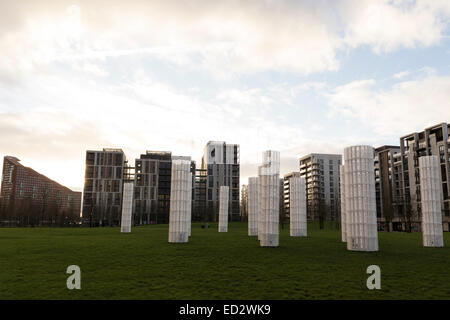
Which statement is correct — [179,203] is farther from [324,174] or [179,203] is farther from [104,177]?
[324,174]

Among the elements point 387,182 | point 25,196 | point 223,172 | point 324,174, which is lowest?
point 25,196

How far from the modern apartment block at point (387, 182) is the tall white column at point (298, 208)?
170ft

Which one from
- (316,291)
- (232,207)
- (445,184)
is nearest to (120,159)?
(232,207)

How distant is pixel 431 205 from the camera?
25.7m

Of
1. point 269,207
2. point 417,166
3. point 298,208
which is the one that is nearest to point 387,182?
point 417,166

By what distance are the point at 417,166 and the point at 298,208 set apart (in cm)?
5338

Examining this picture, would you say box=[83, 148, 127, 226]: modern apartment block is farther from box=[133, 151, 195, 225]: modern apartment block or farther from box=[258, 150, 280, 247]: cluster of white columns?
box=[258, 150, 280, 247]: cluster of white columns

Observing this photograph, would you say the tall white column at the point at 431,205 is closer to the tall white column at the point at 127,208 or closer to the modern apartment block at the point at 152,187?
the tall white column at the point at 127,208

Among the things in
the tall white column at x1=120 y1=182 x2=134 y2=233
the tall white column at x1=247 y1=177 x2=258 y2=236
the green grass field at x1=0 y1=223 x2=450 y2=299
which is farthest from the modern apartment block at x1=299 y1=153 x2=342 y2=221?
the green grass field at x1=0 y1=223 x2=450 y2=299

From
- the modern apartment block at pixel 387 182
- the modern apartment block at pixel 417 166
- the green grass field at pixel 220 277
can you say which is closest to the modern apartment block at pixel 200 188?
the modern apartment block at pixel 387 182

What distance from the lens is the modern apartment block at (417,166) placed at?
68.3m

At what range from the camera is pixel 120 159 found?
11912 centimetres

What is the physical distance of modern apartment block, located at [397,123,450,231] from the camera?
224 feet
